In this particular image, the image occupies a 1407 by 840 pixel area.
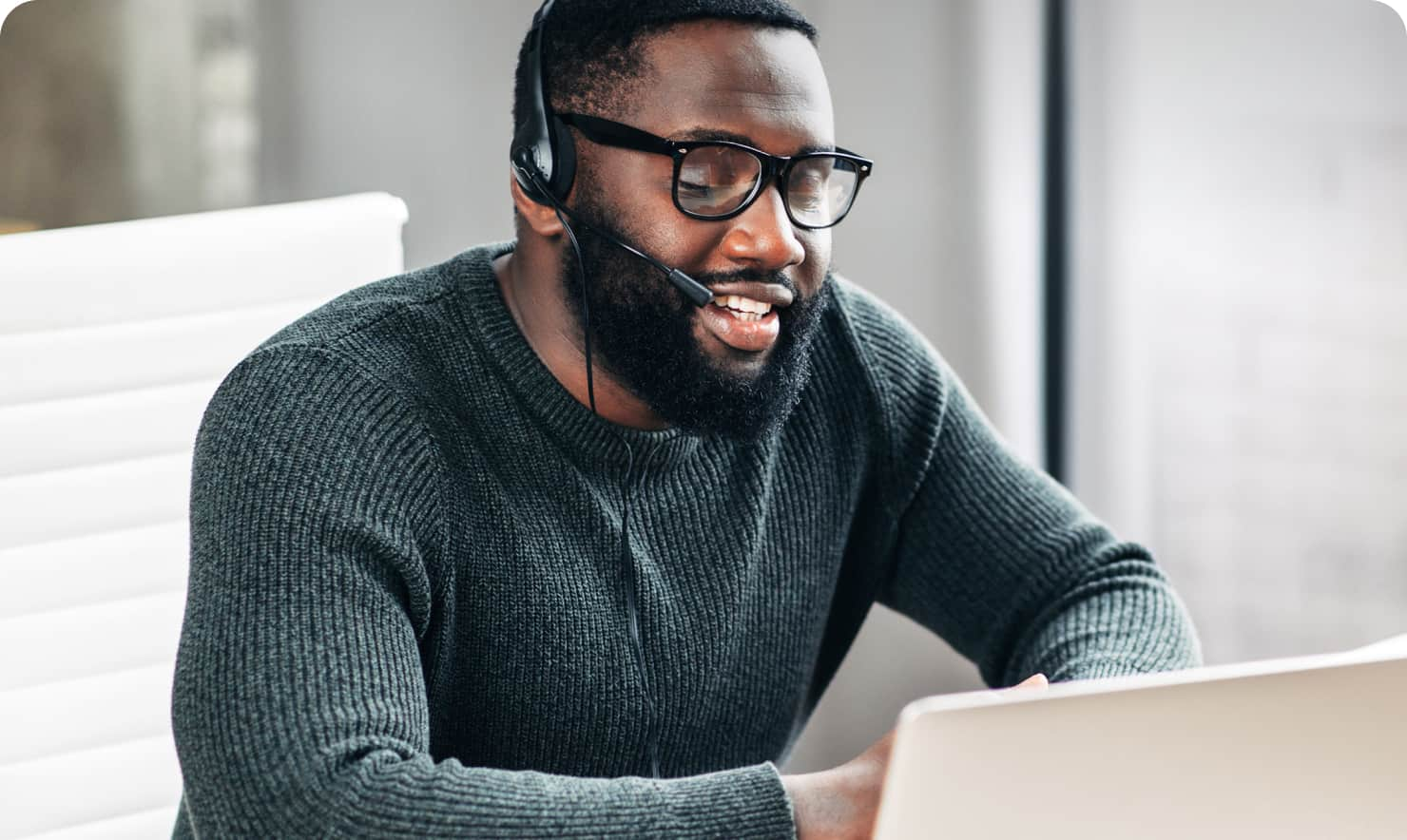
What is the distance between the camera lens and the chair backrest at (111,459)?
119 cm

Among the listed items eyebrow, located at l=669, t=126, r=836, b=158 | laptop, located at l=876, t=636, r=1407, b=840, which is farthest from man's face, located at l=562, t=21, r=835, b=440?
laptop, located at l=876, t=636, r=1407, b=840

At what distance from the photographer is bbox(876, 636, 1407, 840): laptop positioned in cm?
60

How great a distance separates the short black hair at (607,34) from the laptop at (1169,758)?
0.65 metres

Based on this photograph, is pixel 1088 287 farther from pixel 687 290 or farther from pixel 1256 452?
pixel 687 290

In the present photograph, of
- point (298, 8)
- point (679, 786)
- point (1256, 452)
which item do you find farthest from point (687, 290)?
point (1256, 452)

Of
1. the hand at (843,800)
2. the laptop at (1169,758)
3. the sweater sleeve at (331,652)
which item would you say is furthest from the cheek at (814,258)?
the laptop at (1169,758)

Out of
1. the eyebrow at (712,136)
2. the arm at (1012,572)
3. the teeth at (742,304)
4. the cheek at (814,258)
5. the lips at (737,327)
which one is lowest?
the arm at (1012,572)

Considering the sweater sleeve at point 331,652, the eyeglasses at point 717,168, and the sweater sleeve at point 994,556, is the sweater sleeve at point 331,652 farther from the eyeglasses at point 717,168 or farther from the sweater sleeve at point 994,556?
the sweater sleeve at point 994,556

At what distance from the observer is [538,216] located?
1.19 m

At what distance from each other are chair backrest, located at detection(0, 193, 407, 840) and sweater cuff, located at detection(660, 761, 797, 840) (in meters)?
0.63

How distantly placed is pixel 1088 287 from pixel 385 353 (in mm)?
1378

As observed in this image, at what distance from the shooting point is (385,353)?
3.61 feet

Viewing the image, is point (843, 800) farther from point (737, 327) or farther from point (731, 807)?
Answer: point (737, 327)

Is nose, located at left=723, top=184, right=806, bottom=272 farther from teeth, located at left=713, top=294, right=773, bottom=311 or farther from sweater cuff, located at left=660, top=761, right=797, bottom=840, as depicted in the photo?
sweater cuff, located at left=660, top=761, right=797, bottom=840
